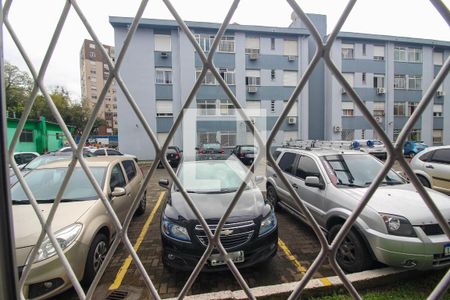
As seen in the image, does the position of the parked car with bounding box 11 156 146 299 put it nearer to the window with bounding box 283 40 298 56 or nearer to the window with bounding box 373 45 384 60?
the window with bounding box 283 40 298 56

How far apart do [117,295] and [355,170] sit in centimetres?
380

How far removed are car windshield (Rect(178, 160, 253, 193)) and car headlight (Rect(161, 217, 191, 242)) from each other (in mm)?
752

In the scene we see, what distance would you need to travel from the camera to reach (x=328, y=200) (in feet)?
11.3

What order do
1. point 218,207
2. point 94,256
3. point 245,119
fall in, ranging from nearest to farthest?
point 245,119, point 94,256, point 218,207

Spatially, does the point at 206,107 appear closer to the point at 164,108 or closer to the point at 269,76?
the point at 164,108

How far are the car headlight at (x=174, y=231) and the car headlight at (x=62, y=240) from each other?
972 mm

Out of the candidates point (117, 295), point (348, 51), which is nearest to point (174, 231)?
point (117, 295)

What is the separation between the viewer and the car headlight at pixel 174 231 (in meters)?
2.87

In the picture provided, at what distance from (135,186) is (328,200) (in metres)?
3.83

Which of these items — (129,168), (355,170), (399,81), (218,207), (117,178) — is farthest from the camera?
(399,81)

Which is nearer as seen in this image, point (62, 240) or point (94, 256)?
point (62, 240)

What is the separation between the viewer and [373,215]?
109 inches

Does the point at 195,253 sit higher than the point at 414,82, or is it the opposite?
the point at 414,82

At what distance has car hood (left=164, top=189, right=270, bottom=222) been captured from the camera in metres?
2.98
